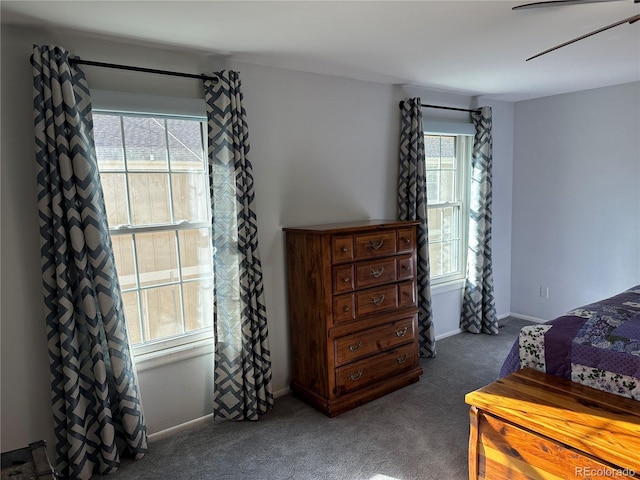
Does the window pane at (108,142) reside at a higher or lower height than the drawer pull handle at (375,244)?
higher

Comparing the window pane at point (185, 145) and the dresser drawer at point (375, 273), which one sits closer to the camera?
the window pane at point (185, 145)

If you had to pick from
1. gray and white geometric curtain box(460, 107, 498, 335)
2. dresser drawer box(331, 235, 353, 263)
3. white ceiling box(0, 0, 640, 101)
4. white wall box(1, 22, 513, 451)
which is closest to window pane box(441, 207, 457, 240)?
gray and white geometric curtain box(460, 107, 498, 335)

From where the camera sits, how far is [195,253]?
2.70 meters

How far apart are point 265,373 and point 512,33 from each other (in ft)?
8.06

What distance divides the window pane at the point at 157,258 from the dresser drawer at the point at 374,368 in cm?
123

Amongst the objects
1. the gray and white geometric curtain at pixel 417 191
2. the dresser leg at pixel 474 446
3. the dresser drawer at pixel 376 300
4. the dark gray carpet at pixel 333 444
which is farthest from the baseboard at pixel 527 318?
the dresser leg at pixel 474 446

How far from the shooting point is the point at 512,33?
2.26 metres

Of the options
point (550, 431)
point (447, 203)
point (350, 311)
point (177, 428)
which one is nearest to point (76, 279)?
point (177, 428)

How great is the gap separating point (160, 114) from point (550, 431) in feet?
7.99

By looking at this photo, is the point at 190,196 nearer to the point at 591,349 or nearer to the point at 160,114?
the point at 160,114

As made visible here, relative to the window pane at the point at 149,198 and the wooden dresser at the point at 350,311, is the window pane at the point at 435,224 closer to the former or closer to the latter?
the wooden dresser at the point at 350,311

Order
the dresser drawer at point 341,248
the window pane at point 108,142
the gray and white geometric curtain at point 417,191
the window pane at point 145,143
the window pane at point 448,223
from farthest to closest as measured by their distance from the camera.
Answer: the window pane at point 448,223 < the gray and white geometric curtain at point 417,191 < the dresser drawer at point 341,248 < the window pane at point 145,143 < the window pane at point 108,142

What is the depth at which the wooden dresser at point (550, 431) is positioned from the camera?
1566 millimetres

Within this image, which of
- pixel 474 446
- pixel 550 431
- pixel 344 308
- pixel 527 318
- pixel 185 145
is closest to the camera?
pixel 550 431
